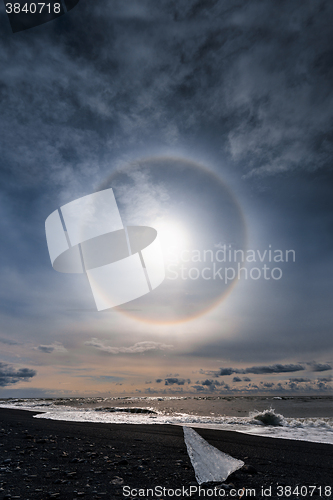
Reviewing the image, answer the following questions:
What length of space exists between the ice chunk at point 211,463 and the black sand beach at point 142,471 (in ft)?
0.78

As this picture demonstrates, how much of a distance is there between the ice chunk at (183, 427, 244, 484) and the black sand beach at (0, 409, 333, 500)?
0.78 ft

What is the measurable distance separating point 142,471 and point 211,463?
2.19m

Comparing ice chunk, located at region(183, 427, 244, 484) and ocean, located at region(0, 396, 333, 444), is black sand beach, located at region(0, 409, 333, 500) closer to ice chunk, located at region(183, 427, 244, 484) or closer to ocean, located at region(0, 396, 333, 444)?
ice chunk, located at region(183, 427, 244, 484)

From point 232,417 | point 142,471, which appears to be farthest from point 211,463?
point 232,417

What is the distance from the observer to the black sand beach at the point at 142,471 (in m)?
5.12

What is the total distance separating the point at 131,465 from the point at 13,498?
128 inches

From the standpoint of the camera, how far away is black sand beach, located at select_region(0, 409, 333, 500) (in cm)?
512

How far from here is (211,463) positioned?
7355 mm

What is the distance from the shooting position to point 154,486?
18.0ft

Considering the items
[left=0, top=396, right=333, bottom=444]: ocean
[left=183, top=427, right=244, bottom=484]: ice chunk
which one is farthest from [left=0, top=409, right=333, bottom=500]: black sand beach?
[left=0, top=396, right=333, bottom=444]: ocean

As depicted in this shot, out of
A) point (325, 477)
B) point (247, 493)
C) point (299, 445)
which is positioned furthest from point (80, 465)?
point (299, 445)

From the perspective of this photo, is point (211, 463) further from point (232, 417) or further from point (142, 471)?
point (232, 417)

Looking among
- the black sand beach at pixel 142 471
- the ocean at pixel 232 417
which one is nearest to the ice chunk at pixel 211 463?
the black sand beach at pixel 142 471

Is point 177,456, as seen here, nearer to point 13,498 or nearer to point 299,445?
point 13,498
